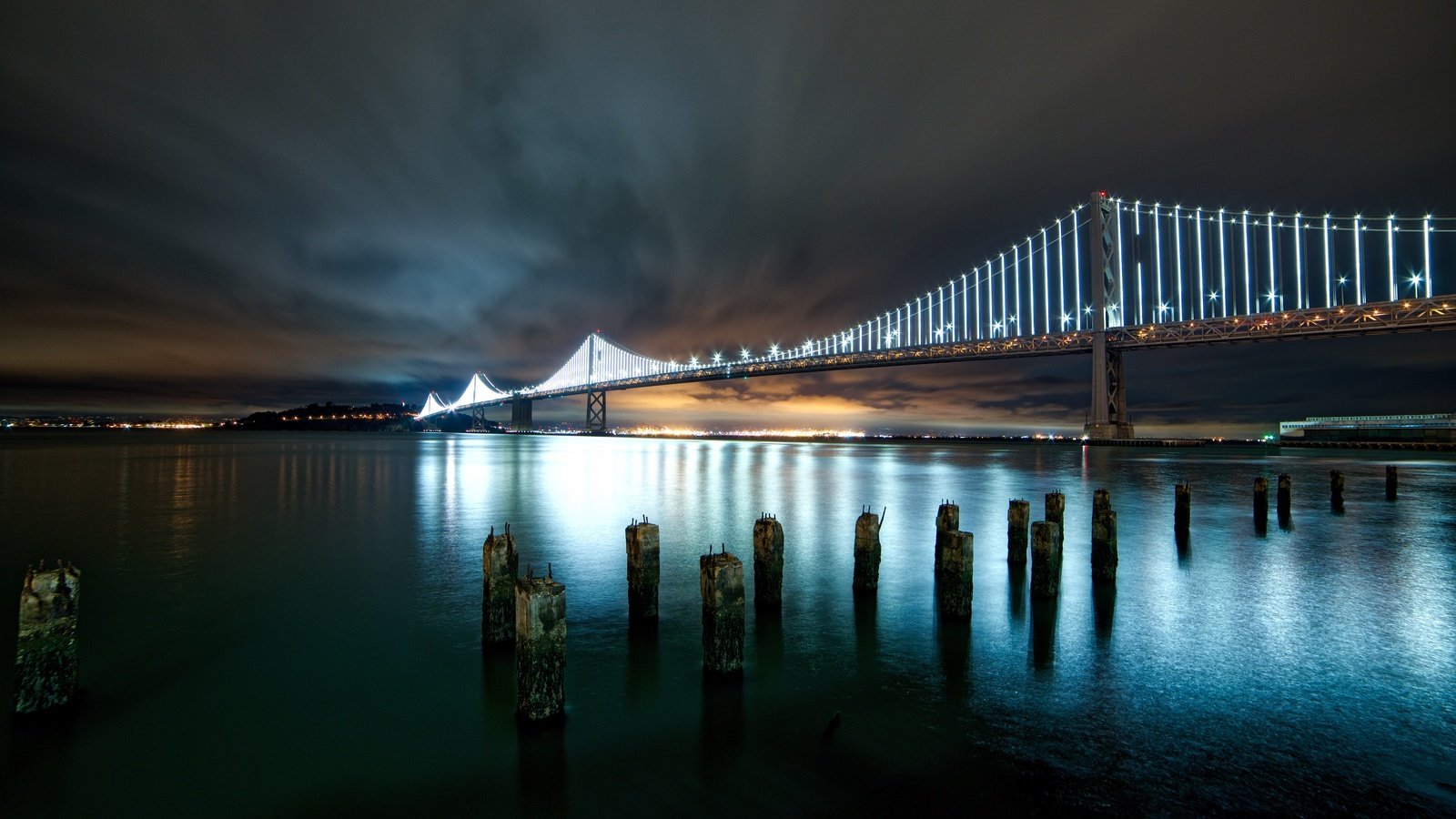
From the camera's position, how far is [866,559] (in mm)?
7945

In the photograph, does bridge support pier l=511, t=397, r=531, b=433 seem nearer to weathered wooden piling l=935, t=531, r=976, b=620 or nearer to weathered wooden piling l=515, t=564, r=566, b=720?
weathered wooden piling l=935, t=531, r=976, b=620

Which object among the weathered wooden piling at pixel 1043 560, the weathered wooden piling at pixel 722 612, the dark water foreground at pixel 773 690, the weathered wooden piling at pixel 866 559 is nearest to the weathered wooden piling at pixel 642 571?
the dark water foreground at pixel 773 690

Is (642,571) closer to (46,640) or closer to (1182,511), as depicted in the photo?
(46,640)

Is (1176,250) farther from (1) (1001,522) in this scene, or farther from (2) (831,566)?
(2) (831,566)

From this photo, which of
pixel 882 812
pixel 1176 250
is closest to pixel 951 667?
pixel 882 812

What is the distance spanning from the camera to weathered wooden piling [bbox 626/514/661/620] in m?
6.47

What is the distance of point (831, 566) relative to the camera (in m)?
9.52

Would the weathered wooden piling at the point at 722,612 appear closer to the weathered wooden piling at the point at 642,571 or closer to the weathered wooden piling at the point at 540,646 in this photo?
the weathered wooden piling at the point at 540,646

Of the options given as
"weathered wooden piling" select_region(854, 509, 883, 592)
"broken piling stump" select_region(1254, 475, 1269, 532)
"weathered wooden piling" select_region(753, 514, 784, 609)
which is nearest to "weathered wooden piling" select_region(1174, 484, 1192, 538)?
"broken piling stump" select_region(1254, 475, 1269, 532)

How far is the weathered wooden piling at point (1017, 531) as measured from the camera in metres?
8.94

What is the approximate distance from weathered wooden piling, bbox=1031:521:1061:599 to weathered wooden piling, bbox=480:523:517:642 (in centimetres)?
540

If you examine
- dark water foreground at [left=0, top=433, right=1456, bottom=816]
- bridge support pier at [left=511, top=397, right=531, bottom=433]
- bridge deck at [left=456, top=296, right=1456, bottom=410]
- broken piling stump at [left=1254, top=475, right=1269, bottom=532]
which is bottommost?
dark water foreground at [left=0, top=433, right=1456, bottom=816]

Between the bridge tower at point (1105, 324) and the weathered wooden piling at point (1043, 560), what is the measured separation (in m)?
46.9

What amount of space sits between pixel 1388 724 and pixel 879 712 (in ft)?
11.6
